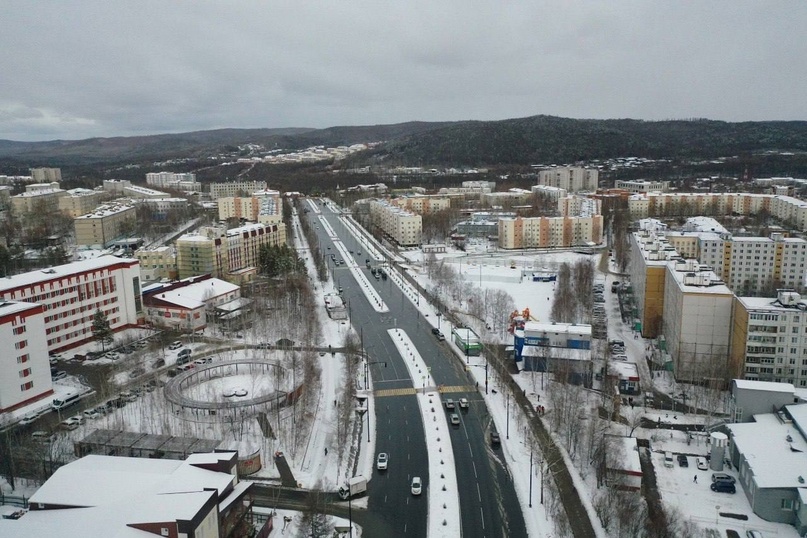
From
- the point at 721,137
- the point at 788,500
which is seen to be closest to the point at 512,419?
the point at 788,500

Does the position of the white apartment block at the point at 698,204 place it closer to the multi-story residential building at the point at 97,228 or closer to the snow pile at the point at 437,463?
the snow pile at the point at 437,463

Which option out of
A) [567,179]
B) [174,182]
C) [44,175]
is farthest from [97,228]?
[567,179]

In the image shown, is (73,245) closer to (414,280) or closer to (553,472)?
(414,280)

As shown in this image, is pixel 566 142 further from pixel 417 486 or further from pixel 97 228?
pixel 417 486

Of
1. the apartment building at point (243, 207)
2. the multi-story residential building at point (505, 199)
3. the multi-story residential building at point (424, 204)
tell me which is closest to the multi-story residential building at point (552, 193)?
the multi-story residential building at point (505, 199)

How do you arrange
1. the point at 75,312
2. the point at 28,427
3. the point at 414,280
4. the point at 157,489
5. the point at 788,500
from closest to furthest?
the point at 157,489
the point at 788,500
the point at 28,427
the point at 75,312
the point at 414,280

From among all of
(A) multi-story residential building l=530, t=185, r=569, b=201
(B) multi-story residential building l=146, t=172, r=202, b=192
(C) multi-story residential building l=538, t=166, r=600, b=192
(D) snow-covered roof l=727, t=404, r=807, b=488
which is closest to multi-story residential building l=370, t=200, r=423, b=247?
(A) multi-story residential building l=530, t=185, r=569, b=201

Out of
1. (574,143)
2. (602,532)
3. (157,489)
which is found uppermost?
(574,143)
